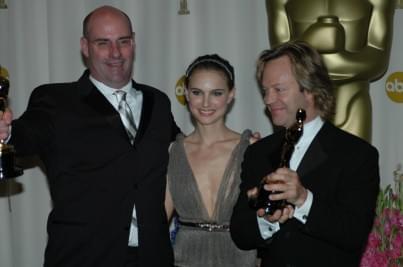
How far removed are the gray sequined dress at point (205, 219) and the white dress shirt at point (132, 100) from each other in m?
0.17

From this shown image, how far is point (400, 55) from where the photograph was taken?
297 cm

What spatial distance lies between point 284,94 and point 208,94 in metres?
0.42

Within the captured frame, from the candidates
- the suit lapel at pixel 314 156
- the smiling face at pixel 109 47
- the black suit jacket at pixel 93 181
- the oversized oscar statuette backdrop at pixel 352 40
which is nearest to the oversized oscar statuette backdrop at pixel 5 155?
the black suit jacket at pixel 93 181

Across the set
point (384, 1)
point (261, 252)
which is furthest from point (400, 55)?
point (261, 252)

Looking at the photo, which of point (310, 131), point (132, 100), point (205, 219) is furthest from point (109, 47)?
point (310, 131)

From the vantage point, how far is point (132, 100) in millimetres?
2211

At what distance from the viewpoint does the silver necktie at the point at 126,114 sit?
2129 millimetres

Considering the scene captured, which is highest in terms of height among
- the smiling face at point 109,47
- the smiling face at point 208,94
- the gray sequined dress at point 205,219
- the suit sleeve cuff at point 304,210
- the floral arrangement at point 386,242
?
the smiling face at point 109,47

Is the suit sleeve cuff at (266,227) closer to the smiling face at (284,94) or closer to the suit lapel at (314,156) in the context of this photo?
the suit lapel at (314,156)

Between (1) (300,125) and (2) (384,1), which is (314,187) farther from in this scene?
(2) (384,1)

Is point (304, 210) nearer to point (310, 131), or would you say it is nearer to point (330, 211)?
point (330, 211)

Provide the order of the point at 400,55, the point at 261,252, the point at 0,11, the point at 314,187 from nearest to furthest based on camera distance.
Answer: the point at 314,187 → the point at 261,252 → the point at 400,55 → the point at 0,11

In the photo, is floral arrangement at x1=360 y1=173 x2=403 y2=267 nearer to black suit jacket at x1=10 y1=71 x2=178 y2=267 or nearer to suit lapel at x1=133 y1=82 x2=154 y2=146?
black suit jacket at x1=10 y1=71 x2=178 y2=267

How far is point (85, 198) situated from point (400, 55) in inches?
66.3
